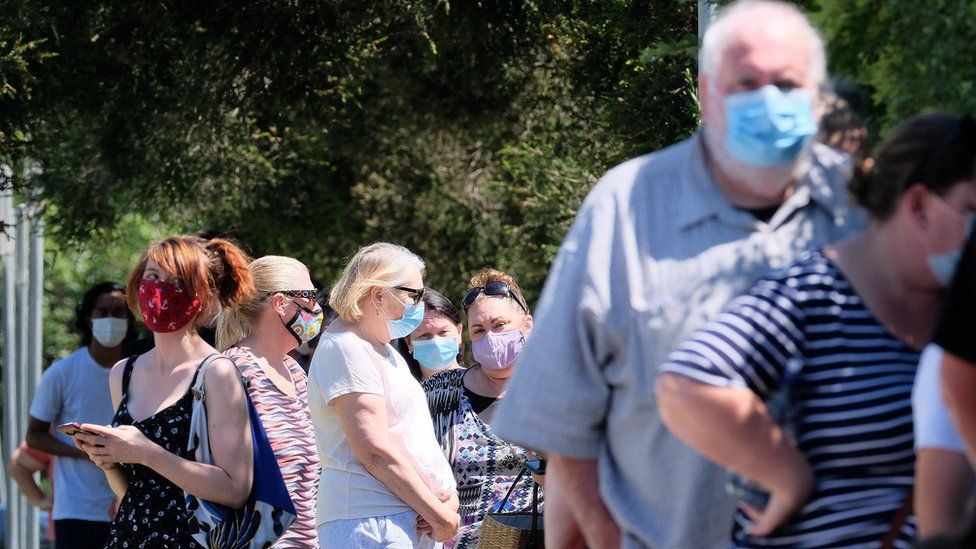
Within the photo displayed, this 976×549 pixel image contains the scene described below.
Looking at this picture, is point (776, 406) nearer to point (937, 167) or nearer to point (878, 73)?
point (937, 167)

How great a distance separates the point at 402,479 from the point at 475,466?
0.80 metres

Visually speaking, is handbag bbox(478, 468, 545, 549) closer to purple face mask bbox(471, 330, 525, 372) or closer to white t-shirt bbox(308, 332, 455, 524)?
white t-shirt bbox(308, 332, 455, 524)

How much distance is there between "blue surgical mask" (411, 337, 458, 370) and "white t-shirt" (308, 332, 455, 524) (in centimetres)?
110

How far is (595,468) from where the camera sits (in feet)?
9.00

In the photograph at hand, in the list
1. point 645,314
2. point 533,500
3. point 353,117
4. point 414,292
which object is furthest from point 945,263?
point 353,117

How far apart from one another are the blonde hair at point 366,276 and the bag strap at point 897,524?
117 inches

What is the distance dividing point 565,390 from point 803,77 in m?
0.75

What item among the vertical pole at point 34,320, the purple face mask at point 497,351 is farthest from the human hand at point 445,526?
the vertical pole at point 34,320

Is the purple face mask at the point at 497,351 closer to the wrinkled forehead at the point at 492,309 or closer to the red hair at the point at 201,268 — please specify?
the wrinkled forehead at the point at 492,309

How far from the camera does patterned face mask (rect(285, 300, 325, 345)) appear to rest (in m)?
5.57

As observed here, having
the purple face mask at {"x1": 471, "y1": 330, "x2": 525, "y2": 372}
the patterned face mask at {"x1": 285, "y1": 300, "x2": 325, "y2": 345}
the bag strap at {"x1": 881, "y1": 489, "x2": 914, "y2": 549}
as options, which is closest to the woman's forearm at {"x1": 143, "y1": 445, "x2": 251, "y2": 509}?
the patterned face mask at {"x1": 285, "y1": 300, "x2": 325, "y2": 345}

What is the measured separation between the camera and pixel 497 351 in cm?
569

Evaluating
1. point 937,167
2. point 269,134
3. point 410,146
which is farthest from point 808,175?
point 410,146

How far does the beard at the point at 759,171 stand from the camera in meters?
2.61
